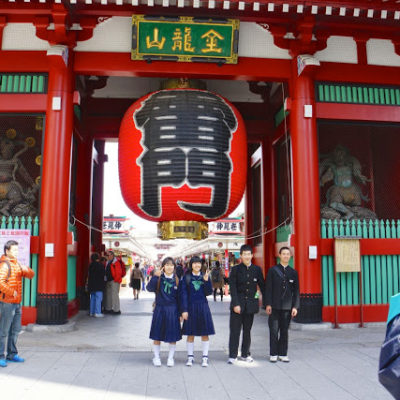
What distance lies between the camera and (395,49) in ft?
31.3

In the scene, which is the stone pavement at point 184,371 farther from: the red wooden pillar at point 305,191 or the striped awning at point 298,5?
the striped awning at point 298,5

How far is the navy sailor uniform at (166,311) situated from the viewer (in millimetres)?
5434

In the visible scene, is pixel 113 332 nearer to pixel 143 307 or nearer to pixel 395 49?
pixel 143 307

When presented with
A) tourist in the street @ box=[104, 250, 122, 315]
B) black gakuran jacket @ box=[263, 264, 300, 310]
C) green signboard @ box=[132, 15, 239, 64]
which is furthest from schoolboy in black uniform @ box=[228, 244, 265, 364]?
tourist in the street @ box=[104, 250, 122, 315]

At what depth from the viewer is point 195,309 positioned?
5.59m

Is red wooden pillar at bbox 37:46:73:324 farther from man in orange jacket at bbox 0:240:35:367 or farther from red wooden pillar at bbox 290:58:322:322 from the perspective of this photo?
red wooden pillar at bbox 290:58:322:322

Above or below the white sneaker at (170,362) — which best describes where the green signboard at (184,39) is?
above

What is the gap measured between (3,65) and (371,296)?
8.86 meters

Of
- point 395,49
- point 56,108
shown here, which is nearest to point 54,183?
point 56,108

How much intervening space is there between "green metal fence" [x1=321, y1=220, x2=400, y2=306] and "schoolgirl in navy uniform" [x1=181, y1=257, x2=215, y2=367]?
3911 mm

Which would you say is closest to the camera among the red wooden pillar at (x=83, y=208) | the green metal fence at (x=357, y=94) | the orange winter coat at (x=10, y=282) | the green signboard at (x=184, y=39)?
the orange winter coat at (x=10, y=282)

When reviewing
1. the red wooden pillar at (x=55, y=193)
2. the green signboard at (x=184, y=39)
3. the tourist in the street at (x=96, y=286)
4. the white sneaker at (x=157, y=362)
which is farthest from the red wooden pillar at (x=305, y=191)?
the tourist in the street at (x=96, y=286)

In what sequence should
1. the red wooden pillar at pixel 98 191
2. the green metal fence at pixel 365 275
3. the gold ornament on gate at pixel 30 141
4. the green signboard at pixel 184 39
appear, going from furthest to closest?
the red wooden pillar at pixel 98 191
the gold ornament on gate at pixel 30 141
the green metal fence at pixel 365 275
the green signboard at pixel 184 39

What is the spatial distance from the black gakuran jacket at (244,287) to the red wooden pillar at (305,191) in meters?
2.93
